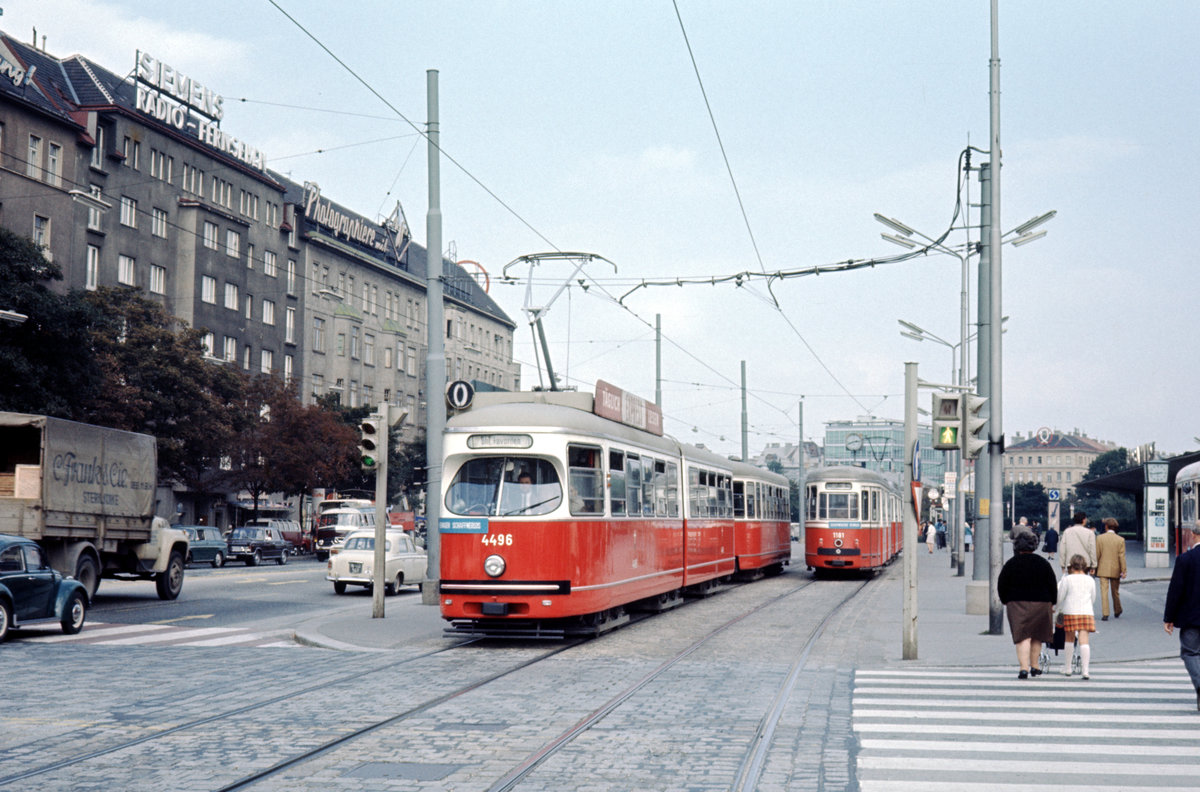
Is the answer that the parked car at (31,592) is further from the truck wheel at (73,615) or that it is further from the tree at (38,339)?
the tree at (38,339)

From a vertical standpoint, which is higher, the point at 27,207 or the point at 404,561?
the point at 27,207

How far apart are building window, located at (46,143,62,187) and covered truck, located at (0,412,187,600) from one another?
3003 cm

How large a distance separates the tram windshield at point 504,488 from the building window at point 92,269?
140 feet

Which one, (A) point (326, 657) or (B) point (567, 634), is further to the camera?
(B) point (567, 634)

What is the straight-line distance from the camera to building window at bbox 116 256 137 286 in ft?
184

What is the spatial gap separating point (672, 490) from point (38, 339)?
1038 inches

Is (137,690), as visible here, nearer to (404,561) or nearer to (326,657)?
(326,657)

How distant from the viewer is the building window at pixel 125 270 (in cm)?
5603

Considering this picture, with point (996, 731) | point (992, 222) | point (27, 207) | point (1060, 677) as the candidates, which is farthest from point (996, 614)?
point (27, 207)

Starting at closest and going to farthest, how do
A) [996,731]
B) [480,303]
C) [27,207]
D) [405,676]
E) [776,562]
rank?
[996,731] → [405,676] → [776,562] → [27,207] → [480,303]

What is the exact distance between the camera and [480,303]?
3962 inches

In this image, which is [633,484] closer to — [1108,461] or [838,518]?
[838,518]

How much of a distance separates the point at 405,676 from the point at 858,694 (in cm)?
441

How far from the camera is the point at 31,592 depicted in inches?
661
